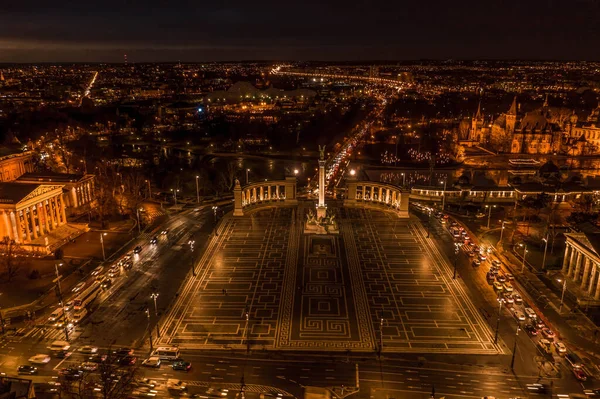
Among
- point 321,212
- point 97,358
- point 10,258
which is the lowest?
point 97,358

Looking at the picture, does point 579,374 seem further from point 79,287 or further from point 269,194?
point 269,194

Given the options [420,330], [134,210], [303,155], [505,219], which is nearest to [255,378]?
[420,330]

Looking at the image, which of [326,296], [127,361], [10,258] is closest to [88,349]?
[127,361]

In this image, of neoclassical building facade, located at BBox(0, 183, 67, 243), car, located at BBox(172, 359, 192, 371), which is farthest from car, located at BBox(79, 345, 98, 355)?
neoclassical building facade, located at BBox(0, 183, 67, 243)

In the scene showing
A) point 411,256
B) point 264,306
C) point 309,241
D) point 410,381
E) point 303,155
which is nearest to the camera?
point 410,381

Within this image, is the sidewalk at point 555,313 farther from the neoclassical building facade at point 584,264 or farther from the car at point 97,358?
the car at point 97,358

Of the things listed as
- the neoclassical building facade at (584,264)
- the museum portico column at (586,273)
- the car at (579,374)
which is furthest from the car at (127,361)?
the museum portico column at (586,273)

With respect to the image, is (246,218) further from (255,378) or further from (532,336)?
(532,336)
